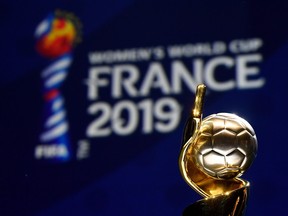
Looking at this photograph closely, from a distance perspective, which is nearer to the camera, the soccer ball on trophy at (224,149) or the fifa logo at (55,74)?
the soccer ball on trophy at (224,149)

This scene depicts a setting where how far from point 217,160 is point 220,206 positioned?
0.07 metres

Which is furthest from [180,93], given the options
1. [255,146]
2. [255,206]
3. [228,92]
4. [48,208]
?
[255,146]

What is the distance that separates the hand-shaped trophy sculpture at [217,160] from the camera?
951 millimetres

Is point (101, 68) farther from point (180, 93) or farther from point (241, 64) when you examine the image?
point (241, 64)

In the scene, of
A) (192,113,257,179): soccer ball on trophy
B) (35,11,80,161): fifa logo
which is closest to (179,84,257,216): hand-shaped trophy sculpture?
(192,113,257,179): soccer ball on trophy

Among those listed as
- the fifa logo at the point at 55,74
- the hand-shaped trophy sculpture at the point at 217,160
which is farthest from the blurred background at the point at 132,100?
the hand-shaped trophy sculpture at the point at 217,160

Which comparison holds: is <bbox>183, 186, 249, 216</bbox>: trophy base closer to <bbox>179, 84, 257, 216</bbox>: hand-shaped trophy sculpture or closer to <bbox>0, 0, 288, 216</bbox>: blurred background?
<bbox>179, 84, 257, 216</bbox>: hand-shaped trophy sculpture

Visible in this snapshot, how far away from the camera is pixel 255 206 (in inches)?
87.7

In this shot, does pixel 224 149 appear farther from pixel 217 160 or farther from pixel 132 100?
pixel 132 100

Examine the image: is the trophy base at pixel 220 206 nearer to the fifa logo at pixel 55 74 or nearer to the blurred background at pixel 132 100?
the blurred background at pixel 132 100

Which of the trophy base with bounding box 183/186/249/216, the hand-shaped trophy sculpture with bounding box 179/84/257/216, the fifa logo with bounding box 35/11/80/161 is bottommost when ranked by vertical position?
the trophy base with bounding box 183/186/249/216

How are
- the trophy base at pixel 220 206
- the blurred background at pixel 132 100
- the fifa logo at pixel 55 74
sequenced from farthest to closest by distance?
the fifa logo at pixel 55 74 < the blurred background at pixel 132 100 < the trophy base at pixel 220 206

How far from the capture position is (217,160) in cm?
96

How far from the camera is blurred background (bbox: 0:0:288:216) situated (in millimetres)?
2314
